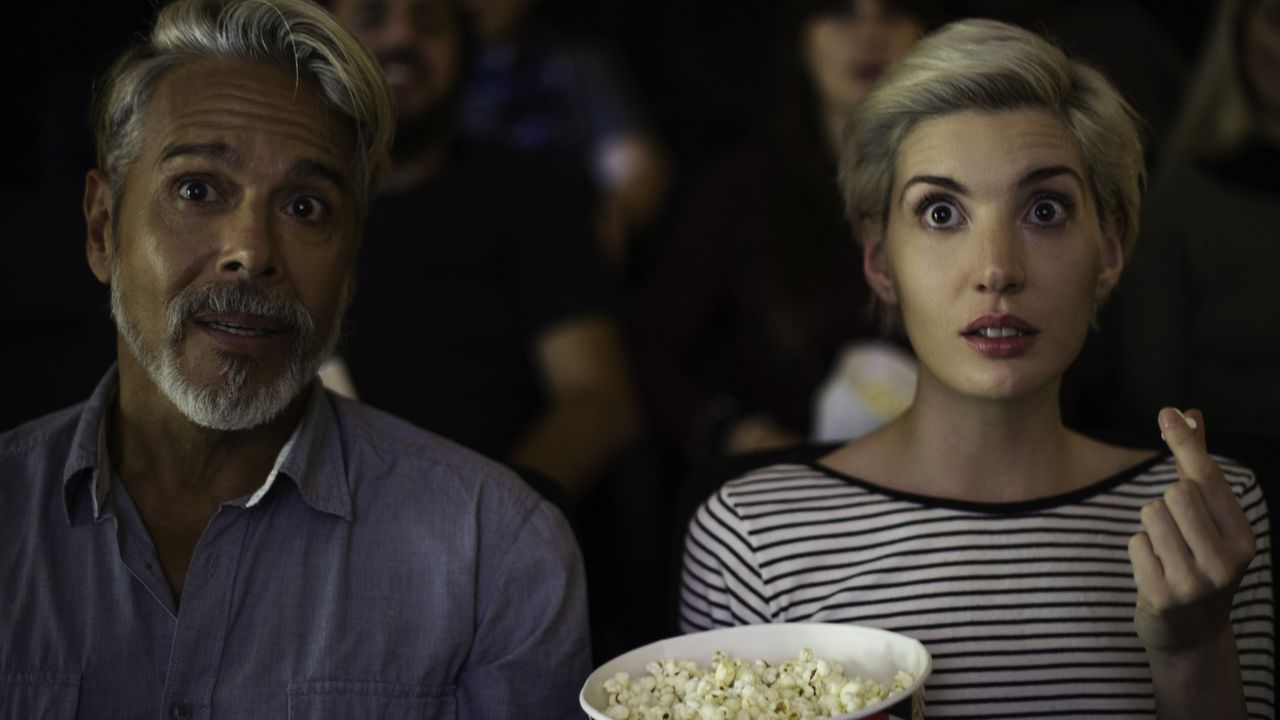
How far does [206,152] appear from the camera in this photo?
4.79 feet

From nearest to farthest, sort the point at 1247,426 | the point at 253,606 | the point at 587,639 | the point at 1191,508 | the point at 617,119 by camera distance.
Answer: the point at 1191,508 < the point at 253,606 < the point at 587,639 < the point at 1247,426 < the point at 617,119

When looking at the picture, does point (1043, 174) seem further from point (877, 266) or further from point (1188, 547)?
point (1188, 547)

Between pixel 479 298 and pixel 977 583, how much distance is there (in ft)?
4.07

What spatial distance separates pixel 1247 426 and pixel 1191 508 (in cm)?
124

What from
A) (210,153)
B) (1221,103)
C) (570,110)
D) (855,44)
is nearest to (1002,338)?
(210,153)

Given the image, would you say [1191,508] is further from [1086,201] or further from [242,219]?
[242,219]

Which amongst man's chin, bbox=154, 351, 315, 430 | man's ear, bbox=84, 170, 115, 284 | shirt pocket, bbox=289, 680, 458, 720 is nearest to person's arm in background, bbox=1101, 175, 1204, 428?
shirt pocket, bbox=289, 680, 458, 720

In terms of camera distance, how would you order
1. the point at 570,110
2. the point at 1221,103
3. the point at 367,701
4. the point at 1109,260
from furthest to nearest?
the point at 570,110 < the point at 1221,103 < the point at 1109,260 < the point at 367,701

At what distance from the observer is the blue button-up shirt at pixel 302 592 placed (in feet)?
4.58

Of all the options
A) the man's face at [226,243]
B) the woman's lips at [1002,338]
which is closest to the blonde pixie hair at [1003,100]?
the woman's lips at [1002,338]

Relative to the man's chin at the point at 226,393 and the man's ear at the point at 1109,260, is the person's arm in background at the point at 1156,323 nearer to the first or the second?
the man's ear at the point at 1109,260

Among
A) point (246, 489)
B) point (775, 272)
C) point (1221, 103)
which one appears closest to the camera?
point (246, 489)

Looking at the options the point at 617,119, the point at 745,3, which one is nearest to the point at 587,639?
the point at 617,119

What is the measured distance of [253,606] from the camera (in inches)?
56.4
